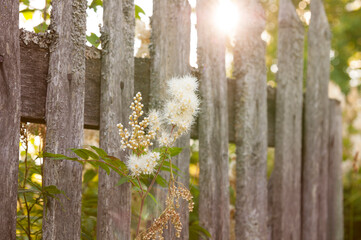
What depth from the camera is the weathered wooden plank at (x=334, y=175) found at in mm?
3578

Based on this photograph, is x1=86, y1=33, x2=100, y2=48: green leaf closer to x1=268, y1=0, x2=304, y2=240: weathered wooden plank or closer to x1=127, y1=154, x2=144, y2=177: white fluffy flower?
x1=127, y1=154, x2=144, y2=177: white fluffy flower

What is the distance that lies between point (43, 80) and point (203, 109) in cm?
90

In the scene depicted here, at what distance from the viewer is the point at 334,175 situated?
3.63m

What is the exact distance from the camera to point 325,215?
3.41 m

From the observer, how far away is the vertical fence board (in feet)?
6.61

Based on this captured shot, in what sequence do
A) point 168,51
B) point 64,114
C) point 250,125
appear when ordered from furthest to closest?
1. point 250,125
2. point 168,51
3. point 64,114

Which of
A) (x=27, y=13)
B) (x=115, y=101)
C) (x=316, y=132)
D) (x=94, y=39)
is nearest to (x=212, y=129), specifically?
(x=115, y=101)

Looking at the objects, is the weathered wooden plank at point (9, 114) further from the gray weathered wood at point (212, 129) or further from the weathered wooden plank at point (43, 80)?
the gray weathered wood at point (212, 129)

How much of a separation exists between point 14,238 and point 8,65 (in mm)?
605

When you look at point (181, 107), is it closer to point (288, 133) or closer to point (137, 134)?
point (137, 134)

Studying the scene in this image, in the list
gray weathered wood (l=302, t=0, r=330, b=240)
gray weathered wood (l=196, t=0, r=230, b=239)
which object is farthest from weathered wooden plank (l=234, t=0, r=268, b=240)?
gray weathered wood (l=302, t=0, r=330, b=240)

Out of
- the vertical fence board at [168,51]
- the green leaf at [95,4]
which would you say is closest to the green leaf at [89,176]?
the vertical fence board at [168,51]

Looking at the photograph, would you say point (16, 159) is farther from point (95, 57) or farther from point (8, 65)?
point (95, 57)

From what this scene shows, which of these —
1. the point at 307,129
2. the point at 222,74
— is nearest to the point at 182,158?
the point at 222,74
